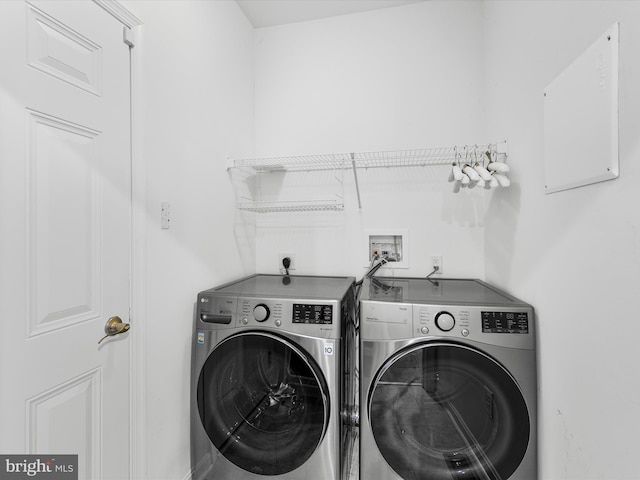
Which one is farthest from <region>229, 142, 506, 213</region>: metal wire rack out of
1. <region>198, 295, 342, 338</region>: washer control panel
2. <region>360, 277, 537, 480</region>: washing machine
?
<region>360, 277, 537, 480</region>: washing machine

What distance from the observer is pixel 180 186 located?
138cm

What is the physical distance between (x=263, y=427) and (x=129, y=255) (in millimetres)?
969

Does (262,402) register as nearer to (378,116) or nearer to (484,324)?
(484,324)

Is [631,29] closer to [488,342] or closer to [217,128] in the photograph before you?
[488,342]

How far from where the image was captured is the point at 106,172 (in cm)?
102

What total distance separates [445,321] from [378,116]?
1.41 metres

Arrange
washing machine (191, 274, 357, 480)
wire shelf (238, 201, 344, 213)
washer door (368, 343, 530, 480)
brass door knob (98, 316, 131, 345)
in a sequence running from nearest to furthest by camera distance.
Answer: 1. brass door knob (98, 316, 131, 345)
2. washer door (368, 343, 530, 480)
3. washing machine (191, 274, 357, 480)
4. wire shelf (238, 201, 344, 213)

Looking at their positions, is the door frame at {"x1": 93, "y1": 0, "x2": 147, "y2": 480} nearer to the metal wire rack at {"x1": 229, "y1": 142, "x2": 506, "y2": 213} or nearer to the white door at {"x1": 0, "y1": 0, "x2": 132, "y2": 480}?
the white door at {"x1": 0, "y1": 0, "x2": 132, "y2": 480}

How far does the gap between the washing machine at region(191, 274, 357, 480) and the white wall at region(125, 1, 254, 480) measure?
11 cm

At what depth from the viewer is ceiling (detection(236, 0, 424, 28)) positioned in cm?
189

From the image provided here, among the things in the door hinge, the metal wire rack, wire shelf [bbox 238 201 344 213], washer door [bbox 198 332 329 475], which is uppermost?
the door hinge

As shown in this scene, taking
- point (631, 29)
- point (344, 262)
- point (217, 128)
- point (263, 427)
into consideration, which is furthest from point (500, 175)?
point (263, 427)

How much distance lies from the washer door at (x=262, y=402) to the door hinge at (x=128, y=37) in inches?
50.1

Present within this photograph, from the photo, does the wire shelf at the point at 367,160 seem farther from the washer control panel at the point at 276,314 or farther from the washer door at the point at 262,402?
the washer door at the point at 262,402
